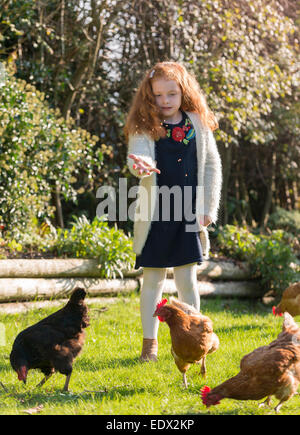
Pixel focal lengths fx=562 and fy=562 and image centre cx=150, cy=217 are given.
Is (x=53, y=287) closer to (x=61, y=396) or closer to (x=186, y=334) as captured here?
(x=61, y=396)

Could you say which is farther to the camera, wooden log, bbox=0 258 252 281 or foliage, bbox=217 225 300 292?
foliage, bbox=217 225 300 292

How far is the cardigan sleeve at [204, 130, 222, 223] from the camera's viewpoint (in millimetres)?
3930

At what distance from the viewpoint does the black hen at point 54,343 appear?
3.13 meters

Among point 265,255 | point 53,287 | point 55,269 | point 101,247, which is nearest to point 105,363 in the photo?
point 53,287

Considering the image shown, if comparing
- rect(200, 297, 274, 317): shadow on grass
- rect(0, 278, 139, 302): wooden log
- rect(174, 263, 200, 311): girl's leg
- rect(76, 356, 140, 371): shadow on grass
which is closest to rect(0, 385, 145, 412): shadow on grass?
rect(76, 356, 140, 371): shadow on grass

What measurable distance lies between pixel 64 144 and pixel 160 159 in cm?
299

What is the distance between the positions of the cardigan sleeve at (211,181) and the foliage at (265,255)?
10.5 ft

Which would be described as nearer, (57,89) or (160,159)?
(160,159)

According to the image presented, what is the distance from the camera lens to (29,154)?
21.2ft

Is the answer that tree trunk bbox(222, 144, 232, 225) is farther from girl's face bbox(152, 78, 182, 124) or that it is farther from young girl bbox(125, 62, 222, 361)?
girl's face bbox(152, 78, 182, 124)

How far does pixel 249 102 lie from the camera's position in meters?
7.71

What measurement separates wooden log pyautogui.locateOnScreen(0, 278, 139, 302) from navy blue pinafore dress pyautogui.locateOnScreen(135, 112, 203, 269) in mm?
1978
